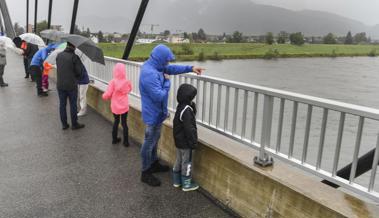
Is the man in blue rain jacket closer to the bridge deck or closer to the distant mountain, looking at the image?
the bridge deck

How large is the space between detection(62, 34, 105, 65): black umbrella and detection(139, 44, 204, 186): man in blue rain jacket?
2.48m

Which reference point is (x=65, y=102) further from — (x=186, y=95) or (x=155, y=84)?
(x=186, y=95)

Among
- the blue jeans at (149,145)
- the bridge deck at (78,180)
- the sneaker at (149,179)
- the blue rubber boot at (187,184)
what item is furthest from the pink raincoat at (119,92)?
→ the blue rubber boot at (187,184)

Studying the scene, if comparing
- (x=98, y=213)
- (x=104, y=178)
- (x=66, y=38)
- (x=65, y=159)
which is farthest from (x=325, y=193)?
(x=66, y=38)

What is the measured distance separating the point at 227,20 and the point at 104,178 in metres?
13.7

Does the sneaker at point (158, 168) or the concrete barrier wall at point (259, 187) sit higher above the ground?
the concrete barrier wall at point (259, 187)

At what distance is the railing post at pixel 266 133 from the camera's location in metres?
3.18

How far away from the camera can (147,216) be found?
327 cm

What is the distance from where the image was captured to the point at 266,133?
129 inches

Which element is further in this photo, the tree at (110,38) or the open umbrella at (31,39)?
the tree at (110,38)

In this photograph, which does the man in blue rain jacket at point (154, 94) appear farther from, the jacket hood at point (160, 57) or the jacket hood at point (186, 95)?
the jacket hood at point (186, 95)

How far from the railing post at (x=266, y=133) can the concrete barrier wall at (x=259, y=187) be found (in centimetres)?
8

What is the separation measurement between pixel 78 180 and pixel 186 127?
1.60m

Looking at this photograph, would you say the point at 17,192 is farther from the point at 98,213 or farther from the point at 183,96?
the point at 183,96
